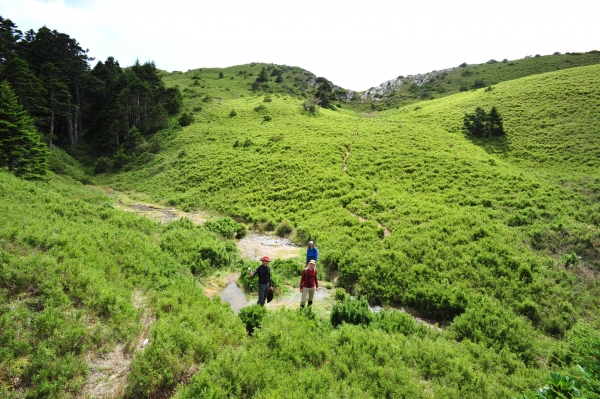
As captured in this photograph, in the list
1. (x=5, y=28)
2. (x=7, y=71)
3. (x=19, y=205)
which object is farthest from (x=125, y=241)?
(x=5, y=28)

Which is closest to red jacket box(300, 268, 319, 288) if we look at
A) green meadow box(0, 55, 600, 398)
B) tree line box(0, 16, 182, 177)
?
green meadow box(0, 55, 600, 398)

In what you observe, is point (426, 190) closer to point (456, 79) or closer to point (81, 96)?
point (81, 96)

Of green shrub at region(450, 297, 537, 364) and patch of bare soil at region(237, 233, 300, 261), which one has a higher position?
patch of bare soil at region(237, 233, 300, 261)

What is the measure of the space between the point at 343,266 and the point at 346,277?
802mm

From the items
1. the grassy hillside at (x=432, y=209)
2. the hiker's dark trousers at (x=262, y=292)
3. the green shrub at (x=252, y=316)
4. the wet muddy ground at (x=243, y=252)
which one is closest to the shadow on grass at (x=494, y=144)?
the grassy hillside at (x=432, y=209)

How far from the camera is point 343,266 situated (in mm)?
15781

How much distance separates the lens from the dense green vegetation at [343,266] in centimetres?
700

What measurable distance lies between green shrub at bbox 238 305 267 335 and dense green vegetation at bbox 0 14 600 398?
0.08 meters

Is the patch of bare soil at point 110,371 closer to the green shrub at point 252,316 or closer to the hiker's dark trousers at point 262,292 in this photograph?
the green shrub at point 252,316

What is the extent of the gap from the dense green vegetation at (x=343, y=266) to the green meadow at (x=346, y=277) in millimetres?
77

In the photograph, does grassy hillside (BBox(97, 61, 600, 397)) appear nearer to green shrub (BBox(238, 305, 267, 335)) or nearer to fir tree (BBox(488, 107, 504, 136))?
green shrub (BBox(238, 305, 267, 335))

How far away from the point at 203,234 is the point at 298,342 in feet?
38.9

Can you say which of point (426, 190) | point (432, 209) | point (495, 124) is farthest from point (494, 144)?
point (432, 209)

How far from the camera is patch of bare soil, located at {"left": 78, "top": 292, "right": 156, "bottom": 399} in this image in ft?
20.8
